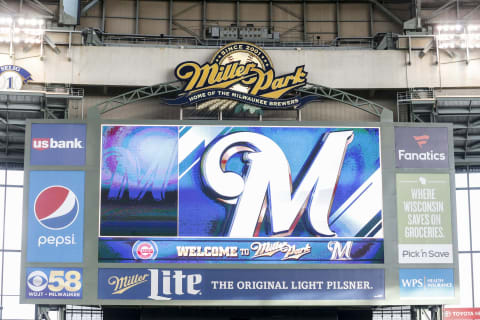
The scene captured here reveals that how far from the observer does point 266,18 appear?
39594 mm

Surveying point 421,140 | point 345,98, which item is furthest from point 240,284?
point 345,98

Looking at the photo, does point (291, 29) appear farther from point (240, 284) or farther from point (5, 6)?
point (240, 284)

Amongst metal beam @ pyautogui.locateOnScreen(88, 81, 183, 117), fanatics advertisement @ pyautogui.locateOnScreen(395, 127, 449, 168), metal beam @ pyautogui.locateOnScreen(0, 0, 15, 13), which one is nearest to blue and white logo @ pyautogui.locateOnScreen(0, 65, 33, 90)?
metal beam @ pyautogui.locateOnScreen(0, 0, 15, 13)

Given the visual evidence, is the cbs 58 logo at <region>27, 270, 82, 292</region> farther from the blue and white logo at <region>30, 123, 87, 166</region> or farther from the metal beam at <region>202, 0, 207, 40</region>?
the metal beam at <region>202, 0, 207, 40</region>

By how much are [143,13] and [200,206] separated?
13.9 meters

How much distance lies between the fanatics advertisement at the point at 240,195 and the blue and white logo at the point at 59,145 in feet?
3.27

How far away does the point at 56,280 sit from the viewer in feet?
95.9

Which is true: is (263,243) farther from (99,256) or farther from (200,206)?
(99,256)

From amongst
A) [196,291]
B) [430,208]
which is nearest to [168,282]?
[196,291]

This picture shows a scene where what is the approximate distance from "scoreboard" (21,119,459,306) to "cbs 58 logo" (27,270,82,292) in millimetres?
47

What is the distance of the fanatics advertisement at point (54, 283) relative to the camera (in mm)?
29156

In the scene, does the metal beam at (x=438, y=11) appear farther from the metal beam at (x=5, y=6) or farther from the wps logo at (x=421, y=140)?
the metal beam at (x=5, y=6)

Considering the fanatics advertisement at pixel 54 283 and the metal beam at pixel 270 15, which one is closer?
the fanatics advertisement at pixel 54 283

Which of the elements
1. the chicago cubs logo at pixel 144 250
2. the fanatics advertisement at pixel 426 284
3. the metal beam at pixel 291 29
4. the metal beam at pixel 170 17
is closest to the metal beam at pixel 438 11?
the metal beam at pixel 291 29
